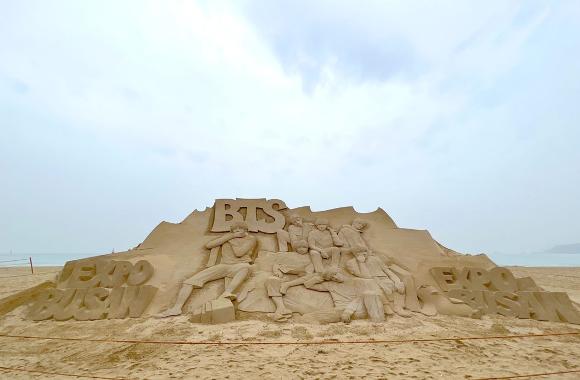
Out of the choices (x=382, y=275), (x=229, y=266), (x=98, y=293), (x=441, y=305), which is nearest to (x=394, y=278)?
(x=382, y=275)

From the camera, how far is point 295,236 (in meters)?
6.99

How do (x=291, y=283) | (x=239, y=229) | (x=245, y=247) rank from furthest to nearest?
(x=239, y=229), (x=245, y=247), (x=291, y=283)

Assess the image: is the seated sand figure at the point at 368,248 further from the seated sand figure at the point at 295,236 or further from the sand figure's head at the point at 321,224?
the seated sand figure at the point at 295,236

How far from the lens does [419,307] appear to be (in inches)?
232

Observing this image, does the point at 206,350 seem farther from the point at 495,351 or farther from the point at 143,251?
the point at 143,251

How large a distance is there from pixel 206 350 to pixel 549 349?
13.6 feet

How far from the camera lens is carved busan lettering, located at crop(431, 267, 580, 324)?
5551 mm

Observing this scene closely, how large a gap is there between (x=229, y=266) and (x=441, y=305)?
12.5ft

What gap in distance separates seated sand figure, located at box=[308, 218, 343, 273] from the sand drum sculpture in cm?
2

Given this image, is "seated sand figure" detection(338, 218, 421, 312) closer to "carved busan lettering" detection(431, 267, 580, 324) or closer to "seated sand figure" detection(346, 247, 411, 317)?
"seated sand figure" detection(346, 247, 411, 317)

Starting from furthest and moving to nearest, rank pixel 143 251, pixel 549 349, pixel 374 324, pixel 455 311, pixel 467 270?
pixel 143 251, pixel 467 270, pixel 455 311, pixel 374 324, pixel 549 349

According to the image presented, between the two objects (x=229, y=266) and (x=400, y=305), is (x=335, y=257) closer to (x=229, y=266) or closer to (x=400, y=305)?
(x=400, y=305)

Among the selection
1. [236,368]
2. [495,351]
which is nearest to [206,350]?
[236,368]

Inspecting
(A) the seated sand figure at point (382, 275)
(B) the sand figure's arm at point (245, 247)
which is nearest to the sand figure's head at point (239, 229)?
(B) the sand figure's arm at point (245, 247)
